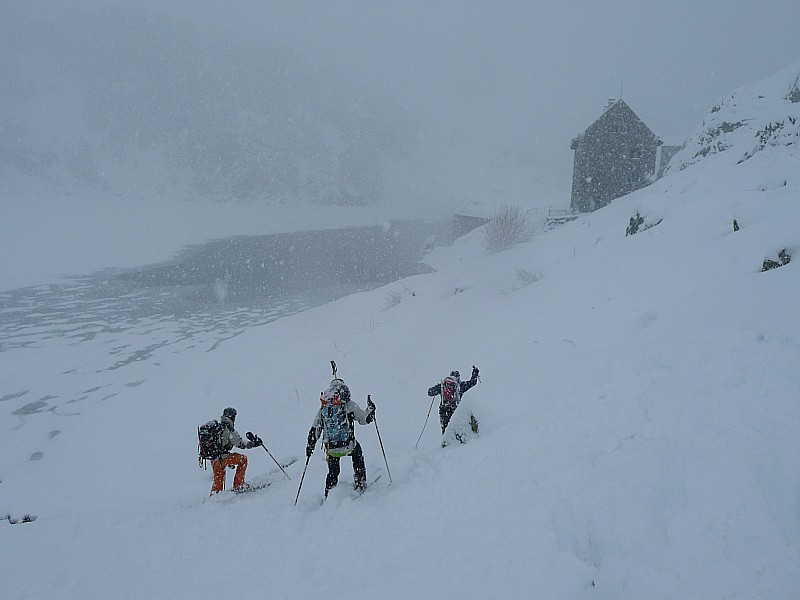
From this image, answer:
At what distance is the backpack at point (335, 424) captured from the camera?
22.5 ft

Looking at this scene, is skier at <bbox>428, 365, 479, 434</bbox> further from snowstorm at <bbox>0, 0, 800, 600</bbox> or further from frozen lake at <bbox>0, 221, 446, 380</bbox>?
frozen lake at <bbox>0, 221, 446, 380</bbox>

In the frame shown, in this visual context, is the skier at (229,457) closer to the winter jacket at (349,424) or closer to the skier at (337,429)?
the winter jacket at (349,424)

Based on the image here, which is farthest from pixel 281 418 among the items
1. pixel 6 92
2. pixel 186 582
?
pixel 6 92

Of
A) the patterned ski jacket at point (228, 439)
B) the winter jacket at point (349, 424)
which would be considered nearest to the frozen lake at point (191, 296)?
the patterned ski jacket at point (228, 439)

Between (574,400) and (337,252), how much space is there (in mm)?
53994

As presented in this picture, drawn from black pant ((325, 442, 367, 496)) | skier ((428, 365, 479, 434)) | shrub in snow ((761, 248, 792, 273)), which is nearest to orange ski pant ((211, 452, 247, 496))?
black pant ((325, 442, 367, 496))

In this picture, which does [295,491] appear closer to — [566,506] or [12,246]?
[566,506]

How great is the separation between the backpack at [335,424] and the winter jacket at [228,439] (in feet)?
7.00

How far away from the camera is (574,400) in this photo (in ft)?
21.6

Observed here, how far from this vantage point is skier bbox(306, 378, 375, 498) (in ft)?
22.5

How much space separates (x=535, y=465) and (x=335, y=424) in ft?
10.3

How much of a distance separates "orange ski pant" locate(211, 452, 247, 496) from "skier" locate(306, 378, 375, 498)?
216 centimetres

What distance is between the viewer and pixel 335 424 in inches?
271

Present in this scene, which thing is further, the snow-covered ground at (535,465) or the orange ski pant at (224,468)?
the orange ski pant at (224,468)
